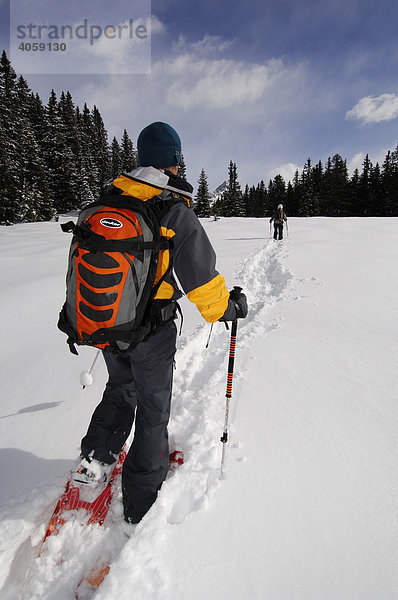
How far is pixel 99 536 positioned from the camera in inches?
73.2

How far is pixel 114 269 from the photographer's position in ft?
4.82

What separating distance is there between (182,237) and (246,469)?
1681 mm

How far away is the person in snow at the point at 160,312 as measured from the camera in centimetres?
163

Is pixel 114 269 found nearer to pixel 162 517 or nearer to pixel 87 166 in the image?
pixel 162 517

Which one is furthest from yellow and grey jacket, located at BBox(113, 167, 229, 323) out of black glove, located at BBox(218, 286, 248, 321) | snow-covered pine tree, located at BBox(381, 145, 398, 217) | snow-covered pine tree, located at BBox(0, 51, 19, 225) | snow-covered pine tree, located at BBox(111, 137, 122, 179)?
snow-covered pine tree, located at BBox(111, 137, 122, 179)

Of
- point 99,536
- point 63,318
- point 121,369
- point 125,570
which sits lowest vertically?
point 99,536

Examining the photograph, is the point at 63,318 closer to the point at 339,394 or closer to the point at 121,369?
the point at 121,369

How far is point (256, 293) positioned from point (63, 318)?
16.8ft

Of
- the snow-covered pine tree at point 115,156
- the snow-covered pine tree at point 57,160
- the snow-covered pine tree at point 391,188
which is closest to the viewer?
the snow-covered pine tree at point 57,160

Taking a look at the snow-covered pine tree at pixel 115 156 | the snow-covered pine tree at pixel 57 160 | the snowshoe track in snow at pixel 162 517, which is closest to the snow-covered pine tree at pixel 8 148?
the snow-covered pine tree at pixel 57 160

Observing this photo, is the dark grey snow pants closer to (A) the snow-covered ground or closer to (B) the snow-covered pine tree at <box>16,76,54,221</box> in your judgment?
(A) the snow-covered ground

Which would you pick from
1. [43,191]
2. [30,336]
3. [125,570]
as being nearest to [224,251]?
[30,336]

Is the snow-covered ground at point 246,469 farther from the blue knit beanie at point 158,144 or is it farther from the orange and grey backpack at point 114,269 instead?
the blue knit beanie at point 158,144

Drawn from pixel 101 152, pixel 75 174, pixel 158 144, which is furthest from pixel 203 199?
pixel 158 144
